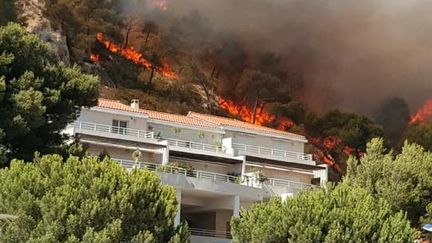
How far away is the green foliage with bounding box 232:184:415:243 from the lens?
26375 mm

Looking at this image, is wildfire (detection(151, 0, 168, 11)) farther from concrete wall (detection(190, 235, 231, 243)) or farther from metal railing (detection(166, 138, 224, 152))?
concrete wall (detection(190, 235, 231, 243))

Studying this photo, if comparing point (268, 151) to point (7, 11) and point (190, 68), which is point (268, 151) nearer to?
point (7, 11)

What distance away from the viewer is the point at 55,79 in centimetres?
3133

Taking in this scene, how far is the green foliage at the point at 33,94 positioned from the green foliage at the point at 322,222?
8790 millimetres

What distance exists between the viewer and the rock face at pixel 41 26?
65625 millimetres

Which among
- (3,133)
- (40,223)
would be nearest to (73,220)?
(40,223)

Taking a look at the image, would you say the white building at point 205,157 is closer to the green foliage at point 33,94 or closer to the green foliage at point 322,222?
the green foliage at point 33,94

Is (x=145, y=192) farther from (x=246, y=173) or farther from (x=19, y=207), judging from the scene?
(x=246, y=173)

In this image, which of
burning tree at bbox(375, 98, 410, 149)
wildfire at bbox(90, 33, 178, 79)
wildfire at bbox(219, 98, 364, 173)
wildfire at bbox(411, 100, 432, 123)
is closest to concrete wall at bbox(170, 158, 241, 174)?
wildfire at bbox(219, 98, 364, 173)

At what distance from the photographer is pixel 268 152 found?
51562 millimetres

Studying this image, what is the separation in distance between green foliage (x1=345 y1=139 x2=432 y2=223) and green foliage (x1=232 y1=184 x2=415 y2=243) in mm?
9469

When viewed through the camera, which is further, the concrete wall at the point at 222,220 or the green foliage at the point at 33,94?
the concrete wall at the point at 222,220

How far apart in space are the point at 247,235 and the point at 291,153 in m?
25.3

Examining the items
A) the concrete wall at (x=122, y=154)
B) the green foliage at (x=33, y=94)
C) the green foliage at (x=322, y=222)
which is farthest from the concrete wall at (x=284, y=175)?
the green foliage at (x=322, y=222)
